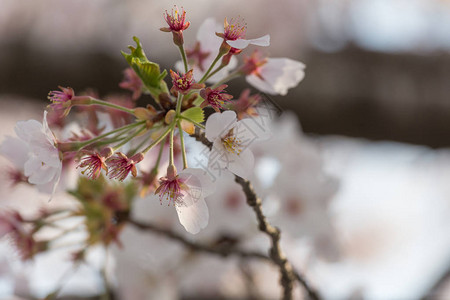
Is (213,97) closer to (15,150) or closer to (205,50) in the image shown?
(205,50)

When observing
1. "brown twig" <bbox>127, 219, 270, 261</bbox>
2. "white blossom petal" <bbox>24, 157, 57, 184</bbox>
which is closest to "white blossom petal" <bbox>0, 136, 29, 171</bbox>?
"white blossom petal" <bbox>24, 157, 57, 184</bbox>

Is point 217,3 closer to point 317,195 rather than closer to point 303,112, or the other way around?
point 303,112

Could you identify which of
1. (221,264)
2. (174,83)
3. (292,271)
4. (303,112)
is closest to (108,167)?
(174,83)

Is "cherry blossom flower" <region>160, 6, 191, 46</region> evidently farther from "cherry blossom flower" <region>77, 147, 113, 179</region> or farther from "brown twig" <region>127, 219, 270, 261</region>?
"brown twig" <region>127, 219, 270, 261</region>

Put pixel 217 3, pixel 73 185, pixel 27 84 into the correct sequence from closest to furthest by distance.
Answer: pixel 73 185 → pixel 27 84 → pixel 217 3

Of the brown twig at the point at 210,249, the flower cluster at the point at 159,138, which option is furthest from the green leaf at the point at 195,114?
the brown twig at the point at 210,249

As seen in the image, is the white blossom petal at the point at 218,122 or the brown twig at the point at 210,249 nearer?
the white blossom petal at the point at 218,122

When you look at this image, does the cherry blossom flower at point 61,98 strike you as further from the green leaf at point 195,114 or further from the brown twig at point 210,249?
the brown twig at point 210,249
